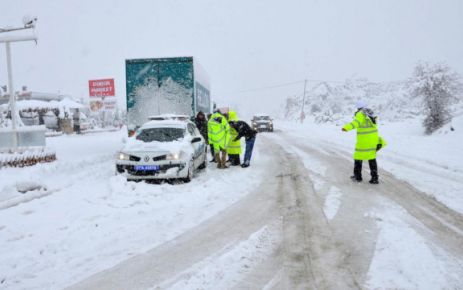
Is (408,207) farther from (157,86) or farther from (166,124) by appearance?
(157,86)

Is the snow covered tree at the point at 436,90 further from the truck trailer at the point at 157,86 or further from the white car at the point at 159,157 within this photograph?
the white car at the point at 159,157

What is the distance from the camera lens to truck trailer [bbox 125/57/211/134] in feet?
42.3

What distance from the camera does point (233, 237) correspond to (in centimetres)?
471

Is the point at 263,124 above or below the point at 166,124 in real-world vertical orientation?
below

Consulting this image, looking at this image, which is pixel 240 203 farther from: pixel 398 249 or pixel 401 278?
pixel 401 278

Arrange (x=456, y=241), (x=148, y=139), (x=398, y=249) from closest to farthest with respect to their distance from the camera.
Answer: (x=398, y=249) → (x=456, y=241) → (x=148, y=139)

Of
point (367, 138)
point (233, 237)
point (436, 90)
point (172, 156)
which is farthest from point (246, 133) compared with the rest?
point (436, 90)

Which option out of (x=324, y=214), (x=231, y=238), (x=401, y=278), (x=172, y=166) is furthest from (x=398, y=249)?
(x=172, y=166)

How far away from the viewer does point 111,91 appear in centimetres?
2203

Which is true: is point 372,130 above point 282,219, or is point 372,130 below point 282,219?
above

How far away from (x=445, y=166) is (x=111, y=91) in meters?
18.5

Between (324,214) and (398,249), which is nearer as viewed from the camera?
(398,249)

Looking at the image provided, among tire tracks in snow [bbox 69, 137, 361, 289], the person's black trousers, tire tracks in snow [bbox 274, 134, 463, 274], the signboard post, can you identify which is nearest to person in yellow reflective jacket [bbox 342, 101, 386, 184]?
the person's black trousers

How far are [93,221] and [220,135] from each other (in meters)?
5.60
